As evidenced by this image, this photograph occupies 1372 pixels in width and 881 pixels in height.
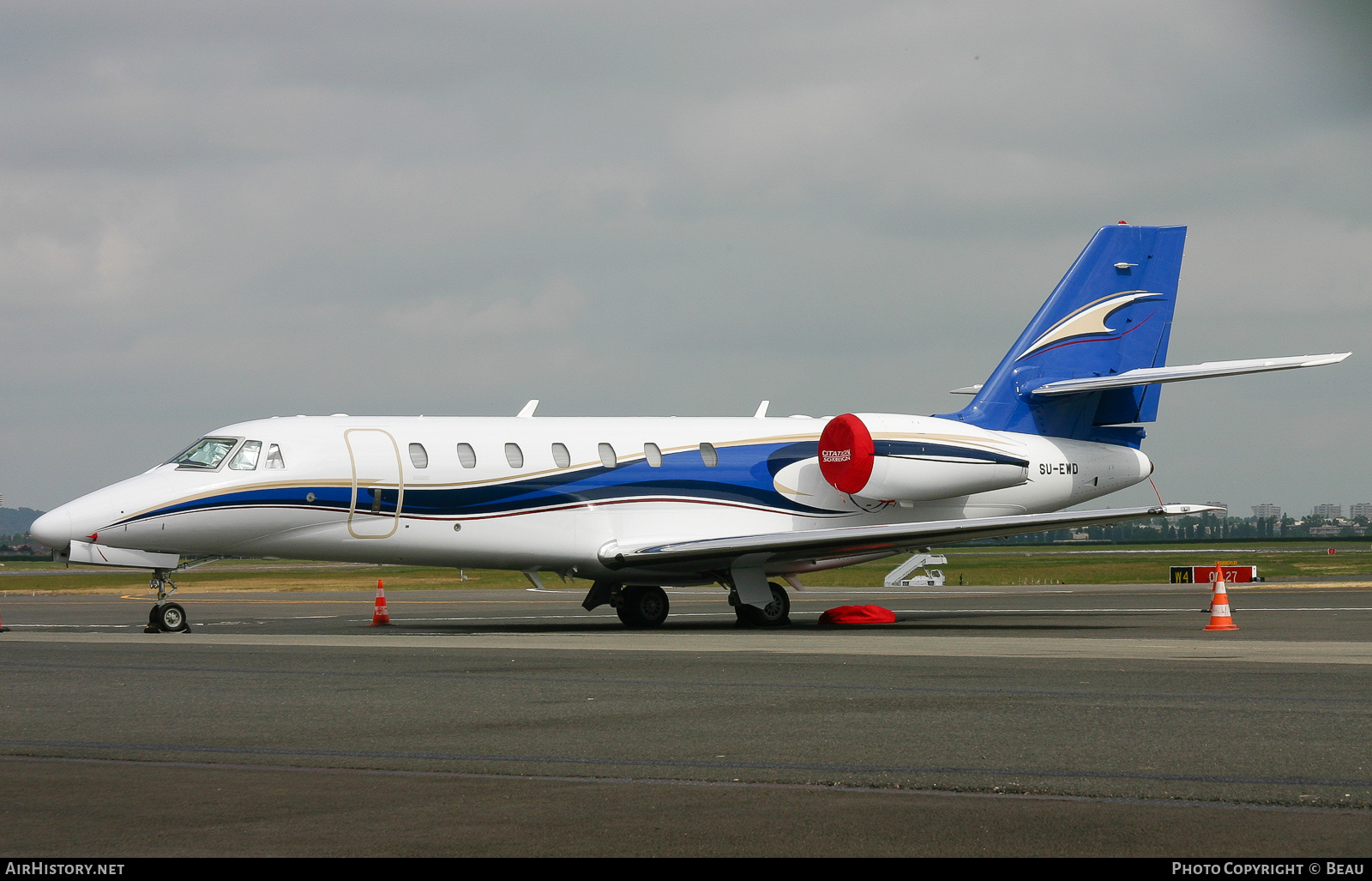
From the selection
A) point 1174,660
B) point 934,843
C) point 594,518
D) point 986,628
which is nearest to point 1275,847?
point 934,843

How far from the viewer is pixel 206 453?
2217cm

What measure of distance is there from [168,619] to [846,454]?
38.2ft

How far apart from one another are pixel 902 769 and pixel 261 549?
16.0 meters

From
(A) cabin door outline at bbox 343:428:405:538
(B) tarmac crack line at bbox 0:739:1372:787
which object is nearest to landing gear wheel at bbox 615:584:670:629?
(A) cabin door outline at bbox 343:428:405:538

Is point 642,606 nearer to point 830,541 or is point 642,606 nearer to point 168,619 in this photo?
point 830,541

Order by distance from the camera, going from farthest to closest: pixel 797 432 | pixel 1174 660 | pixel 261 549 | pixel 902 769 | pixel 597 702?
pixel 797 432 → pixel 261 549 → pixel 1174 660 → pixel 597 702 → pixel 902 769

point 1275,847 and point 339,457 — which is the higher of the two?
point 339,457

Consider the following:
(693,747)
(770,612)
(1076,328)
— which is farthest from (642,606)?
(693,747)

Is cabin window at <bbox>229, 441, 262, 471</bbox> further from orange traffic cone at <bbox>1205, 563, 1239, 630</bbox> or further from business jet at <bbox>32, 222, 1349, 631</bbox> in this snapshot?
orange traffic cone at <bbox>1205, 563, 1239, 630</bbox>

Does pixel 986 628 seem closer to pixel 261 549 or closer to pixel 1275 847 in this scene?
pixel 261 549

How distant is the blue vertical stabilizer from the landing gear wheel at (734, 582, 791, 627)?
521cm

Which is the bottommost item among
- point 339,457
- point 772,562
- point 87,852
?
point 87,852

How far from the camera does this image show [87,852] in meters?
6.23

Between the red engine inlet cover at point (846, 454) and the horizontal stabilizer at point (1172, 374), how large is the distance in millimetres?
4126
